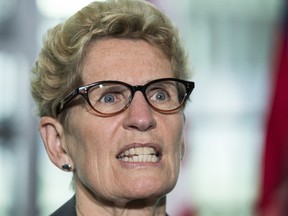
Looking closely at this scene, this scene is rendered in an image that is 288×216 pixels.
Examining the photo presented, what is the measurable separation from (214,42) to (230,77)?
23 centimetres

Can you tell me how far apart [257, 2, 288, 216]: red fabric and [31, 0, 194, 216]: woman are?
152 cm

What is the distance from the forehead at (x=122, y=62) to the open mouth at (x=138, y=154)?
153 mm

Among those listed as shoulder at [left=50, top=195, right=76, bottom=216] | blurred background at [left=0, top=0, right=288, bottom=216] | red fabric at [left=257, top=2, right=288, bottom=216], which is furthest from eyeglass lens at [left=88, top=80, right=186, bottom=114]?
blurred background at [left=0, top=0, right=288, bottom=216]

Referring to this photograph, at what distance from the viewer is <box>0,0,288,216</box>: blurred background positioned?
Result: 373 cm

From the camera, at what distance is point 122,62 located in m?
1.56

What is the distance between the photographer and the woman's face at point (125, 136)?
150 cm

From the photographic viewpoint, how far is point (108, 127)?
1513mm

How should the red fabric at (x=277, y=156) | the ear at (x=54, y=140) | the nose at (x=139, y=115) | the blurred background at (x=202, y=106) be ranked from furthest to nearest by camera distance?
the blurred background at (x=202, y=106) → the red fabric at (x=277, y=156) → the ear at (x=54, y=140) → the nose at (x=139, y=115)

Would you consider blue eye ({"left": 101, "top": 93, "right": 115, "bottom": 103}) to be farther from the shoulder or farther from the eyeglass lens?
the shoulder

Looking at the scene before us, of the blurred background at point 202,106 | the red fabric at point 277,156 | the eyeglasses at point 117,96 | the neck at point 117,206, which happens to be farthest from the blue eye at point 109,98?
the blurred background at point 202,106

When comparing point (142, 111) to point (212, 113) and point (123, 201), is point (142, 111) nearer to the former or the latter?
point (123, 201)

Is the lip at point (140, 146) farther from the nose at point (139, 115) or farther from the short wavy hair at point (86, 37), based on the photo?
the short wavy hair at point (86, 37)

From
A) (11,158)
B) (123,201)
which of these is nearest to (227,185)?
(11,158)

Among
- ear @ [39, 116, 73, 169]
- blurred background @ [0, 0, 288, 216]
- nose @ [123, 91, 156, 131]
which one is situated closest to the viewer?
nose @ [123, 91, 156, 131]
